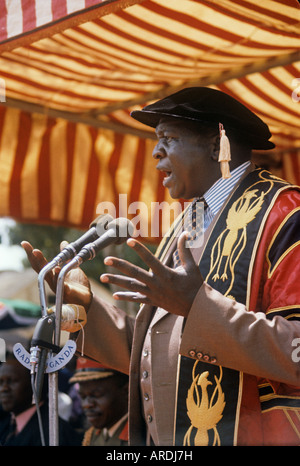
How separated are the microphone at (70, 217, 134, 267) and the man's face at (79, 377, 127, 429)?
260 cm

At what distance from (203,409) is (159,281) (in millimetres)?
659

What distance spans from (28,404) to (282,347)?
3.57 metres

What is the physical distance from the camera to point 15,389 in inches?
213

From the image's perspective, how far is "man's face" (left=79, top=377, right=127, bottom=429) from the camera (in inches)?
194

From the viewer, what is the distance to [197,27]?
13.2 feet

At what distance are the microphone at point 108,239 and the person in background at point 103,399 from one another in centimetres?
250

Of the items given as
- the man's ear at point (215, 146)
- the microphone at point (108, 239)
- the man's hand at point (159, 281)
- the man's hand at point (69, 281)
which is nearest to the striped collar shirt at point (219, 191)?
the man's ear at point (215, 146)

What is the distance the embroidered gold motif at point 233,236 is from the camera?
8.71 feet

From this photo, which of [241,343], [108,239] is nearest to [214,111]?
[108,239]

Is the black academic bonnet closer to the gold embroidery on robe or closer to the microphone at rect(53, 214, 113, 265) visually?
the gold embroidery on robe

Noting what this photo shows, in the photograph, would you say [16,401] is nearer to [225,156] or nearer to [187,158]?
[187,158]

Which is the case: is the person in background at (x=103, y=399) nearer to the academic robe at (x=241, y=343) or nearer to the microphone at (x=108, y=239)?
the academic robe at (x=241, y=343)

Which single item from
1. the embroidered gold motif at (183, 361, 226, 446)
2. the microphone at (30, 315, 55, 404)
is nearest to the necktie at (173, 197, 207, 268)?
the embroidered gold motif at (183, 361, 226, 446)
